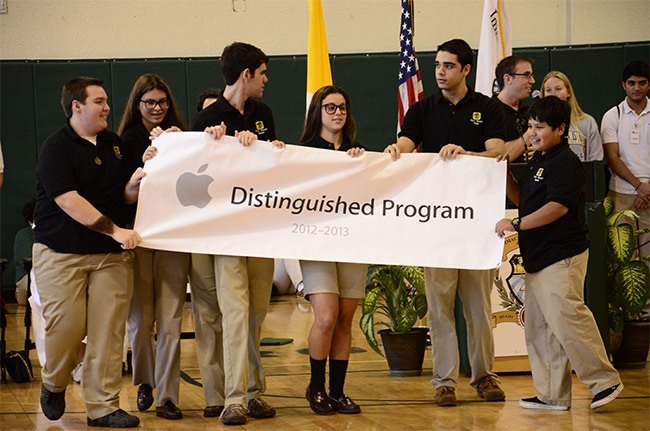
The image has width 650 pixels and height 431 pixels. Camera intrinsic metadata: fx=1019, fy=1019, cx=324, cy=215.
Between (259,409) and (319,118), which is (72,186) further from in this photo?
(259,409)

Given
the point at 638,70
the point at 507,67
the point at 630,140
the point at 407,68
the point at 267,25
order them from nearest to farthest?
the point at 507,67 → the point at 638,70 → the point at 630,140 → the point at 407,68 → the point at 267,25

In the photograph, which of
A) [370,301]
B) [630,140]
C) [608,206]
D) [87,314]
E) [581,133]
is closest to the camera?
[87,314]

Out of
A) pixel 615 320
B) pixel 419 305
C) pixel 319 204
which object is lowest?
pixel 615 320

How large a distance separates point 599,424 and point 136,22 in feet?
28.3

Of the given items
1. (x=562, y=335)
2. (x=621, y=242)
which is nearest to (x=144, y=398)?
(x=562, y=335)

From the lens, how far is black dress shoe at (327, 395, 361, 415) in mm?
5113

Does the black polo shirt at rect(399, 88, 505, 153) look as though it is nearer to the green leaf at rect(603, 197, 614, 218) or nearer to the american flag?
the green leaf at rect(603, 197, 614, 218)

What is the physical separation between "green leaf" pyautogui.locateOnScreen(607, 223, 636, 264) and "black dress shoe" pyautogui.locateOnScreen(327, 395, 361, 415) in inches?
88.6

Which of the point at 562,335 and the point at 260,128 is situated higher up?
the point at 260,128

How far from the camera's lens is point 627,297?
6.36 metres

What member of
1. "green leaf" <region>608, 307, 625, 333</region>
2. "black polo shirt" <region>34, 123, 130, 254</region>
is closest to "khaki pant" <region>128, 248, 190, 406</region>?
"black polo shirt" <region>34, 123, 130, 254</region>

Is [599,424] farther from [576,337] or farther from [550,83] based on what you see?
[550,83]

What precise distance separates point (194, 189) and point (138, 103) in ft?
1.95

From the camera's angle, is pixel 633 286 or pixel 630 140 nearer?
pixel 633 286
